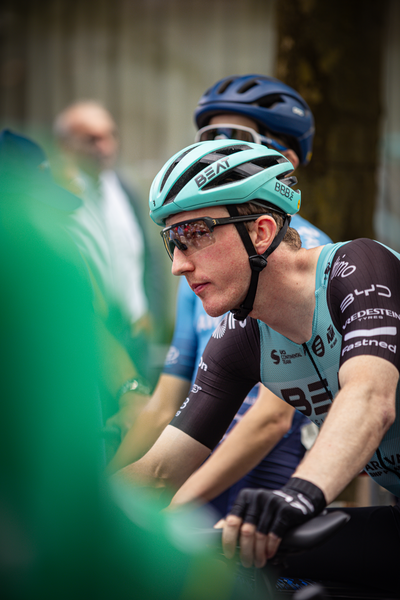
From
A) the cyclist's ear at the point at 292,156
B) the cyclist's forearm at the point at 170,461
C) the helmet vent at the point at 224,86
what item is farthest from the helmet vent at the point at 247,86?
the cyclist's forearm at the point at 170,461

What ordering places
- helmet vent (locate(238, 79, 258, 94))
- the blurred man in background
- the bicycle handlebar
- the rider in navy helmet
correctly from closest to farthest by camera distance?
the bicycle handlebar → the rider in navy helmet → helmet vent (locate(238, 79, 258, 94)) → the blurred man in background

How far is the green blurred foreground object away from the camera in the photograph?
3.59 feet

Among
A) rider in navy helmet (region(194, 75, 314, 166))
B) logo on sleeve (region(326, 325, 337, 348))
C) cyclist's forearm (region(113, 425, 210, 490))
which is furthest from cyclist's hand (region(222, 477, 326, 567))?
rider in navy helmet (region(194, 75, 314, 166))

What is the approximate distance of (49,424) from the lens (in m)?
1.13

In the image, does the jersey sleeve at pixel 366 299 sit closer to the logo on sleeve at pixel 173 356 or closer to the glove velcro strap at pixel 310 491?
the glove velcro strap at pixel 310 491

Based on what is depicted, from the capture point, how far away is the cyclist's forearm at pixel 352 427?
1.63m

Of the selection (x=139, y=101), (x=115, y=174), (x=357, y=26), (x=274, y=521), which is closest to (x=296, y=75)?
(x=357, y=26)

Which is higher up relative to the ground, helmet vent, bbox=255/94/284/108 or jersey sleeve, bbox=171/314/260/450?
helmet vent, bbox=255/94/284/108

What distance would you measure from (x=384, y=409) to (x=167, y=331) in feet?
18.9

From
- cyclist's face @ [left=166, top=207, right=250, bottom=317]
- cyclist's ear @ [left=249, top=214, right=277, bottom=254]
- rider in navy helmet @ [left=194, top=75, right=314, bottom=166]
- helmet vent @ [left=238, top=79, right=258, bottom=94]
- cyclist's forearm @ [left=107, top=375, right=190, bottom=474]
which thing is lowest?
cyclist's forearm @ [left=107, top=375, right=190, bottom=474]

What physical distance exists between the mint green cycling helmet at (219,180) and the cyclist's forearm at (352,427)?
2.21 feet

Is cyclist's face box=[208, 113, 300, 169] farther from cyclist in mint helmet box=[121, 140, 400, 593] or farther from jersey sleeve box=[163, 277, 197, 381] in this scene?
cyclist in mint helmet box=[121, 140, 400, 593]

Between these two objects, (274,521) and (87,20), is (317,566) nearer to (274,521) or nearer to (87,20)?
(274,521)

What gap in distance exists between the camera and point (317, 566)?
2.35m
